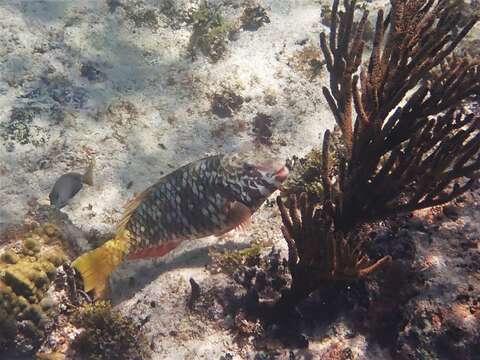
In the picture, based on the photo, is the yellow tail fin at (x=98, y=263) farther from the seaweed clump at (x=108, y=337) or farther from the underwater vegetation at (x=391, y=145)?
the underwater vegetation at (x=391, y=145)

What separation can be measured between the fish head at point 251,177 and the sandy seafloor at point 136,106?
2.48 ft

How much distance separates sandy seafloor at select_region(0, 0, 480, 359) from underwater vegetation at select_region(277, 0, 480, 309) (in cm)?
142

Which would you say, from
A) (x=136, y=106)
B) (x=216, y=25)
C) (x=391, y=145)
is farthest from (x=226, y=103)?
(x=391, y=145)

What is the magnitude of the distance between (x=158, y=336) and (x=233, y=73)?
15.4ft

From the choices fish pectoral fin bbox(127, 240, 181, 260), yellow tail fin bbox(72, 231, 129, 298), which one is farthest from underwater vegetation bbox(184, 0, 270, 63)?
yellow tail fin bbox(72, 231, 129, 298)

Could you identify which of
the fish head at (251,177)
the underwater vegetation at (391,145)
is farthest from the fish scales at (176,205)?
the underwater vegetation at (391,145)

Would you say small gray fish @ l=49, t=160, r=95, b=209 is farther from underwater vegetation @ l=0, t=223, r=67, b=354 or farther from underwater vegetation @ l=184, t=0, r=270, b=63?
underwater vegetation @ l=184, t=0, r=270, b=63

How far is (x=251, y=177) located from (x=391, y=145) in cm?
148

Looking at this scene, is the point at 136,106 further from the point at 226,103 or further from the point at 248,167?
the point at 248,167

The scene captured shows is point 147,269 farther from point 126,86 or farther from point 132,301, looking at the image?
point 126,86

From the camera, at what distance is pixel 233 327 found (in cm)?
397

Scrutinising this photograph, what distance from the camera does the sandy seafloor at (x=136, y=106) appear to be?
203 inches

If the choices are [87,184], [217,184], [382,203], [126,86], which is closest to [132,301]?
[217,184]

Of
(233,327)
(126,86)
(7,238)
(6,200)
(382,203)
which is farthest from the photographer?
(126,86)
